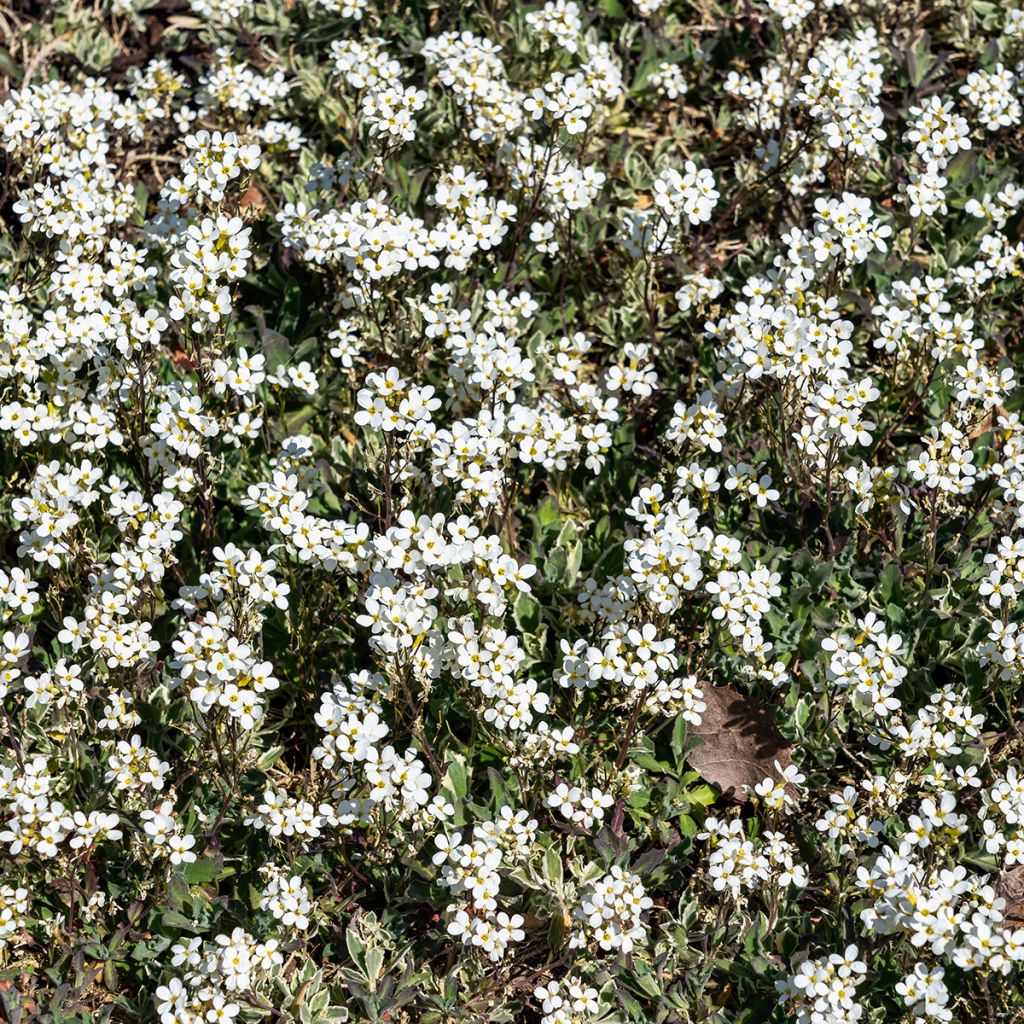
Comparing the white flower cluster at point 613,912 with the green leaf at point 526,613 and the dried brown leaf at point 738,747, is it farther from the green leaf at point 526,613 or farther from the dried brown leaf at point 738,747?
the green leaf at point 526,613

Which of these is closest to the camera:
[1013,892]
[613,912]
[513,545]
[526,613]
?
[613,912]

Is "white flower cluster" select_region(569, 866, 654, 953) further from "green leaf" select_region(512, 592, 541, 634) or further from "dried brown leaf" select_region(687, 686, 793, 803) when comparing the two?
"green leaf" select_region(512, 592, 541, 634)

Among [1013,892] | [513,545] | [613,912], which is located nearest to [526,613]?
[513,545]

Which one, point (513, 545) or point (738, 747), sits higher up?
point (513, 545)

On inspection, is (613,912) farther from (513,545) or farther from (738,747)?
(513,545)

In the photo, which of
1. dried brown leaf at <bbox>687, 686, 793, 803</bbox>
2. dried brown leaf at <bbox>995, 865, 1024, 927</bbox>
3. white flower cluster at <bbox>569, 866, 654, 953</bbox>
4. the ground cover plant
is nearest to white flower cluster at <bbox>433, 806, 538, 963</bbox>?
the ground cover plant

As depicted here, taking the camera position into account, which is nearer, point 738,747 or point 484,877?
point 484,877

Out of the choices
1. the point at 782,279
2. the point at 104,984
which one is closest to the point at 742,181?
the point at 782,279

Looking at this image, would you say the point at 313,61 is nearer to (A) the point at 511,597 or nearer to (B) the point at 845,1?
(B) the point at 845,1

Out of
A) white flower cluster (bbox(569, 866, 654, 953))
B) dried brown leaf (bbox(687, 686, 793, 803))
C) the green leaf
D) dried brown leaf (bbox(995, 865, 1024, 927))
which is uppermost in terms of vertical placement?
the green leaf
